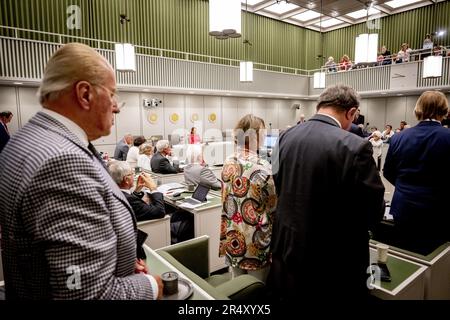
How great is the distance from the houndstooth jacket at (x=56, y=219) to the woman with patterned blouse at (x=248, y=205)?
3.71 feet

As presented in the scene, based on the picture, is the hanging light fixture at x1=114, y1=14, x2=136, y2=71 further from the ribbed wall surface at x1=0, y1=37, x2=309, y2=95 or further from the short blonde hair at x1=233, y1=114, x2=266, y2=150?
the short blonde hair at x1=233, y1=114, x2=266, y2=150

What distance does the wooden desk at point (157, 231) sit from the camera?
3.00 metres

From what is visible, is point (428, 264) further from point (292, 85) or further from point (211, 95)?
point (292, 85)

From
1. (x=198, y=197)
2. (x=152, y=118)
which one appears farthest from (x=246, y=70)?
(x=198, y=197)

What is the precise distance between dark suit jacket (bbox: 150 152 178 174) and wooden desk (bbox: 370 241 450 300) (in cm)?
367

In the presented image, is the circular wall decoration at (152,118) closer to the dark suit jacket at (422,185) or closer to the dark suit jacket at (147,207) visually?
the dark suit jacket at (147,207)

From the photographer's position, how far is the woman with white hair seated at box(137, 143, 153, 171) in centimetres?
564

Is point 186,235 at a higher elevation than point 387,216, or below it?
below

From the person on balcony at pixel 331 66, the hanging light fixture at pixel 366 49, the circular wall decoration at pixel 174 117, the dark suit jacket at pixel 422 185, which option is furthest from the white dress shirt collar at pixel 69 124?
the person on balcony at pixel 331 66

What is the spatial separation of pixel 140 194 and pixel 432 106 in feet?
8.23

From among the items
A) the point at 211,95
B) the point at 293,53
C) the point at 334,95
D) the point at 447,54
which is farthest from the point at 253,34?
the point at 334,95

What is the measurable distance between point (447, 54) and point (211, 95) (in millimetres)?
8032

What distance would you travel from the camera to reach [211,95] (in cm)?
1170

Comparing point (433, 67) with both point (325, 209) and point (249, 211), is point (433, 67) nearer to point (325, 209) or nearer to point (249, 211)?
point (249, 211)
